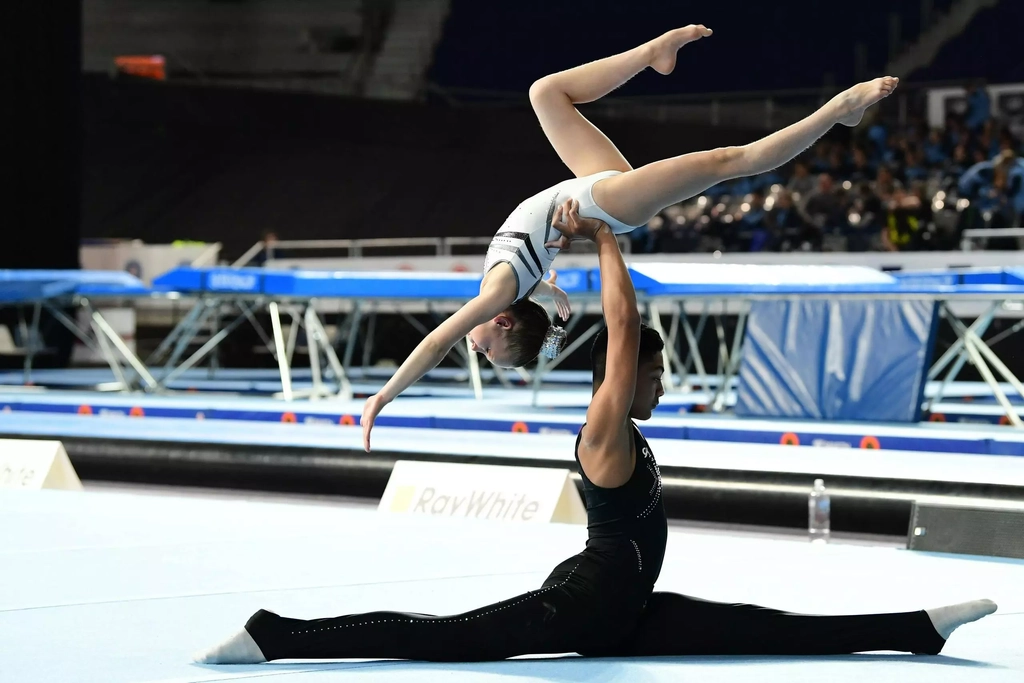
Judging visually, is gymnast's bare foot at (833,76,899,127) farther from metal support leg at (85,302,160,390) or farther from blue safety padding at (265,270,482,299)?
metal support leg at (85,302,160,390)

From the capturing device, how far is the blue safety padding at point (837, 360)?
6863 millimetres

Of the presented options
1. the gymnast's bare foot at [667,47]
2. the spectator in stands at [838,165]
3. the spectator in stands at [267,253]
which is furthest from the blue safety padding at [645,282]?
the spectator in stands at [838,165]

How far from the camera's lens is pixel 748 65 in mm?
16281

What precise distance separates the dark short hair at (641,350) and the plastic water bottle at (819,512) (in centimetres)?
222

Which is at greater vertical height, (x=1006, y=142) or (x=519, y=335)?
(x=1006, y=142)

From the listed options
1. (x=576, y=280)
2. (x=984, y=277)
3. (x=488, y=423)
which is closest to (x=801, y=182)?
(x=984, y=277)

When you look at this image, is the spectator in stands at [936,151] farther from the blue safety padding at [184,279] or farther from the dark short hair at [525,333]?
the dark short hair at [525,333]

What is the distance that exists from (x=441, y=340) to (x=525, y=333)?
0.20m

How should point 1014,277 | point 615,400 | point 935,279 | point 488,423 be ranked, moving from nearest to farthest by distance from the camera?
point 615,400 → point 1014,277 → point 488,423 → point 935,279

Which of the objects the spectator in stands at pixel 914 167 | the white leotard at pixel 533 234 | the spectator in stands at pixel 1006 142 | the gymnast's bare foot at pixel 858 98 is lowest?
the white leotard at pixel 533 234

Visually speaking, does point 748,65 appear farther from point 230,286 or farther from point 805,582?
point 805,582

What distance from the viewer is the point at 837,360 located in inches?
279

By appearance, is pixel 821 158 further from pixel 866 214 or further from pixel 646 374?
pixel 646 374

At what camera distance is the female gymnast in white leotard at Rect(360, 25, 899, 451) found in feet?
9.66
